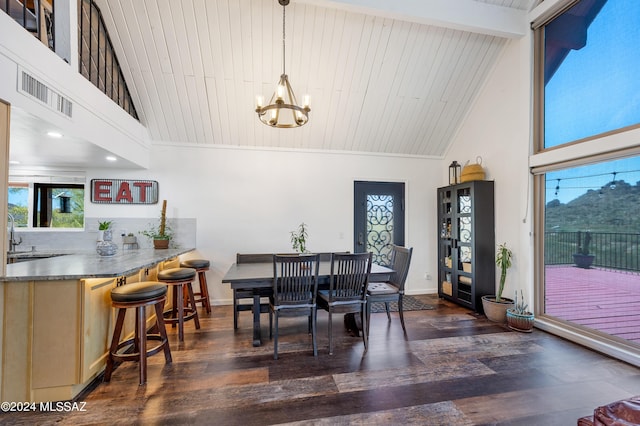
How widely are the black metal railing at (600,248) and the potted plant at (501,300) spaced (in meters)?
0.43

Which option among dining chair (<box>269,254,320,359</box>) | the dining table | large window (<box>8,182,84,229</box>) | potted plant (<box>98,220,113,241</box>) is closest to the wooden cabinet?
the dining table

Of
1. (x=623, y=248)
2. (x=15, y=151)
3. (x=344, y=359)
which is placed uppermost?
(x=15, y=151)

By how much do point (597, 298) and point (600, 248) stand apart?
58 centimetres

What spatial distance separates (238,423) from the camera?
1863mm

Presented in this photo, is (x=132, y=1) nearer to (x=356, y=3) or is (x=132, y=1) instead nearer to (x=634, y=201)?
(x=356, y=3)

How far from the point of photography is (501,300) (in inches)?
150

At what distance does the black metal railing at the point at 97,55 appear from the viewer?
2.91 metres

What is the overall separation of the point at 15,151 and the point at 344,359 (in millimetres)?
4204

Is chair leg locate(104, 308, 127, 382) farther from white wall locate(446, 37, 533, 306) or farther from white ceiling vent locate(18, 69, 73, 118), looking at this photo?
white wall locate(446, 37, 533, 306)

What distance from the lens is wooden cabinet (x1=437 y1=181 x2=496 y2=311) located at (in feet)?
13.4

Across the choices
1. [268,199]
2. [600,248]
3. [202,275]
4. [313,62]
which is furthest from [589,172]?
[202,275]

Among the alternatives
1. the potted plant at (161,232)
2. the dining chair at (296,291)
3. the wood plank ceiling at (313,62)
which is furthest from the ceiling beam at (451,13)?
the potted plant at (161,232)

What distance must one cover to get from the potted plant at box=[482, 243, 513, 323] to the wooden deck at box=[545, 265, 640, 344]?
0.43 meters

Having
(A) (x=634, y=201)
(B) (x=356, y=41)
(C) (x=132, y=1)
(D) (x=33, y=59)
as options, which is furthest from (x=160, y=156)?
(A) (x=634, y=201)
